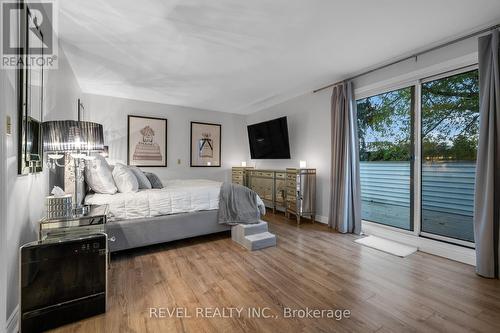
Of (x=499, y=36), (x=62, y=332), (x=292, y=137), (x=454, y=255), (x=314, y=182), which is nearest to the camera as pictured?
(x=62, y=332)

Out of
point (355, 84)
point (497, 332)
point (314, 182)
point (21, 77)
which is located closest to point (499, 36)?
point (355, 84)

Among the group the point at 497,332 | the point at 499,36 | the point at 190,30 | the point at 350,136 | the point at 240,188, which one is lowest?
the point at 497,332

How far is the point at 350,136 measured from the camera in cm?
338

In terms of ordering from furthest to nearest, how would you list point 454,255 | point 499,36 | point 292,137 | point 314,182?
1. point 292,137
2. point 314,182
3. point 454,255
4. point 499,36

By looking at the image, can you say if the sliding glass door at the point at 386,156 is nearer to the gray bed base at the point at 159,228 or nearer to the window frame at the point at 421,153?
the window frame at the point at 421,153

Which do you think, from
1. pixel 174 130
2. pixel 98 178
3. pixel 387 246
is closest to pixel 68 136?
pixel 98 178

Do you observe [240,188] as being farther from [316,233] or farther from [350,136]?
[350,136]

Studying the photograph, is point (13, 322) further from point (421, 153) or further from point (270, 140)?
point (270, 140)

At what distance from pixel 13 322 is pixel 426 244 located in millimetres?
3999

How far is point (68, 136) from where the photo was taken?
6.02ft

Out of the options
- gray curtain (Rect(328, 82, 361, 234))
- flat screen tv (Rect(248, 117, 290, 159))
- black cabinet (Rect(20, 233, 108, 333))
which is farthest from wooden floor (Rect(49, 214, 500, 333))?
flat screen tv (Rect(248, 117, 290, 159))

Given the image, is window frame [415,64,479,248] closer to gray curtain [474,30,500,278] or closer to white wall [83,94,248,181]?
gray curtain [474,30,500,278]

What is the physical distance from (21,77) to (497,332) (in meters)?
3.59

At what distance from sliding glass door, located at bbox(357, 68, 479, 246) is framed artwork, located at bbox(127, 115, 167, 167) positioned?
412cm
